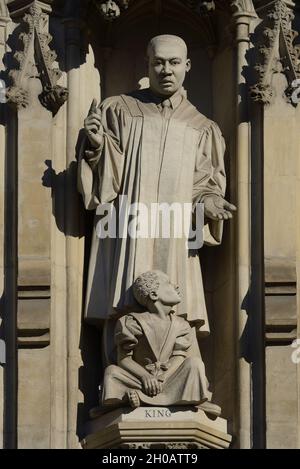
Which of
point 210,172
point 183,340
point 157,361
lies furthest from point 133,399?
point 210,172

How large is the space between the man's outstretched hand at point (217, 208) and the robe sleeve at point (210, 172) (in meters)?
0.06

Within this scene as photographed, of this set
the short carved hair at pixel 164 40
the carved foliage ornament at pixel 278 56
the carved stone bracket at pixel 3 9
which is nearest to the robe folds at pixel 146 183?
the short carved hair at pixel 164 40

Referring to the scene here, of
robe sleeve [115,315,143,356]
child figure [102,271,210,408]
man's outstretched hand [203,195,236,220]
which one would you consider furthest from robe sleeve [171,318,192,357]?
man's outstretched hand [203,195,236,220]

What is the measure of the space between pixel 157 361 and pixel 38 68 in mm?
2837

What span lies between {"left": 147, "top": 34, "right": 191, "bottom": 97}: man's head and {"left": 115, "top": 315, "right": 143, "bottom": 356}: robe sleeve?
2.18 metres

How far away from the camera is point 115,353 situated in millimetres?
29391

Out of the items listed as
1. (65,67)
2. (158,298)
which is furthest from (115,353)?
(65,67)

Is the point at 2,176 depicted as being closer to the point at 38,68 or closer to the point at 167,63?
the point at 38,68

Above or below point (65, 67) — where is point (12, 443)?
below

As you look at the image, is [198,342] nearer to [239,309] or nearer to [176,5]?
[239,309]

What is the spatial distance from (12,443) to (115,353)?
3.80 ft

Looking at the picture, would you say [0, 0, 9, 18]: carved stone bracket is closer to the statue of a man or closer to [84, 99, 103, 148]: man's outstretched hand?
the statue of a man

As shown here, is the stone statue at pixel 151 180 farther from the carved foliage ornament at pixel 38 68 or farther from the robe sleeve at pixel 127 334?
the carved foliage ornament at pixel 38 68
